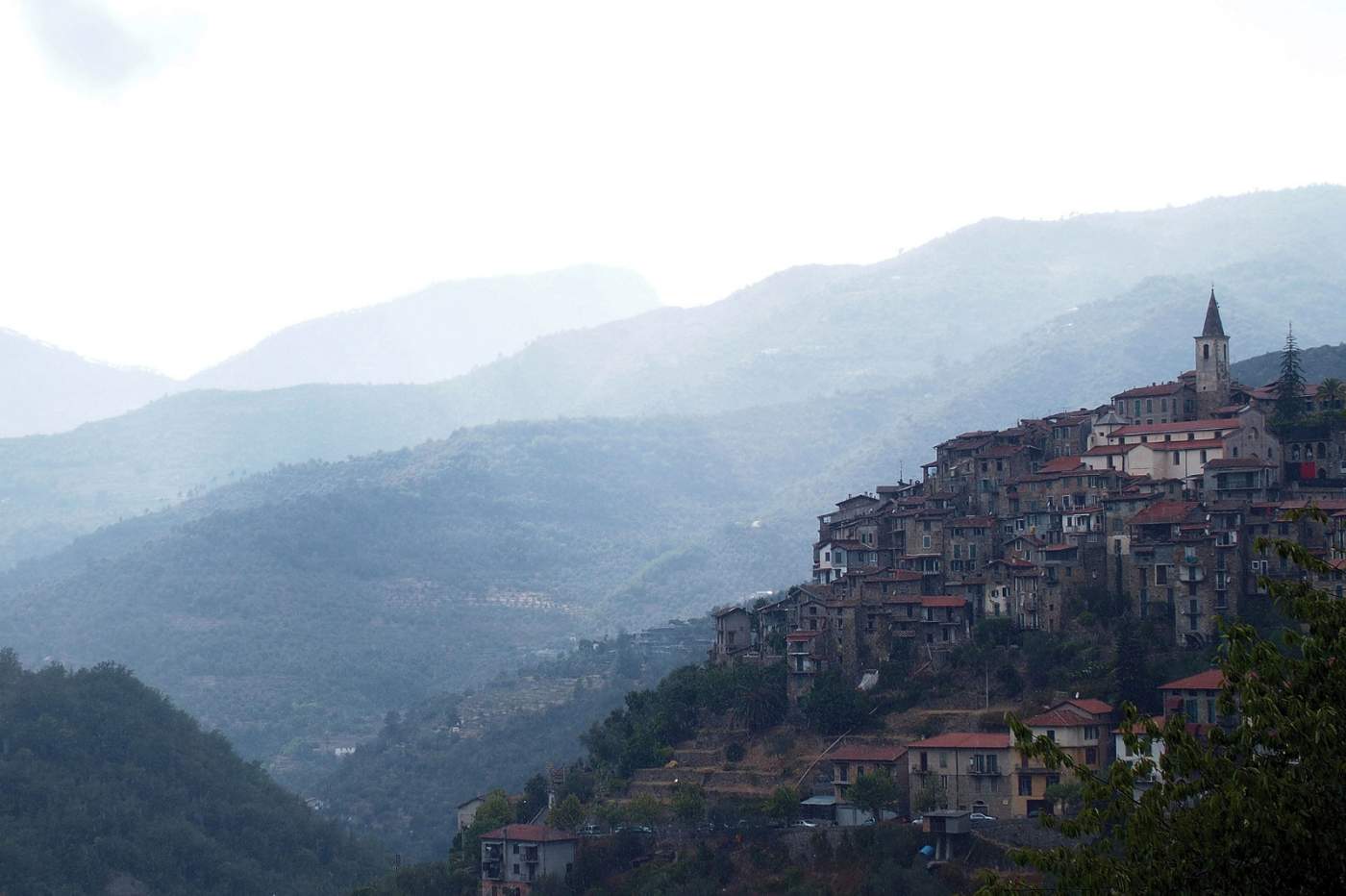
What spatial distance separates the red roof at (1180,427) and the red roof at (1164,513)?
4.61 metres

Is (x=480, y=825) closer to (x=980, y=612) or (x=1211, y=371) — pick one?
(x=980, y=612)

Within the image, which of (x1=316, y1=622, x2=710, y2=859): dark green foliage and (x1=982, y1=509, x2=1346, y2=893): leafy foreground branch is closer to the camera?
(x1=982, y1=509, x2=1346, y2=893): leafy foreground branch

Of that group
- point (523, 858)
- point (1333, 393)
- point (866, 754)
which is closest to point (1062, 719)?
point (866, 754)

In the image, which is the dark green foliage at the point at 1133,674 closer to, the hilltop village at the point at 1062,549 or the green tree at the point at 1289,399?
the hilltop village at the point at 1062,549

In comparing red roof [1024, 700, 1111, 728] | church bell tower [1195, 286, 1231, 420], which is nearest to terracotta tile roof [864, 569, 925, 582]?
red roof [1024, 700, 1111, 728]

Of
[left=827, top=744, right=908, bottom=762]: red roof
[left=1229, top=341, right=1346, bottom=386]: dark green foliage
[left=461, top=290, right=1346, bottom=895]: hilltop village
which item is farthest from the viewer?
[left=1229, top=341, right=1346, bottom=386]: dark green foliage

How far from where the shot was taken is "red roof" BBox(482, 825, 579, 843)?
2763 inches

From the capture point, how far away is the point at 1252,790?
23.9 m

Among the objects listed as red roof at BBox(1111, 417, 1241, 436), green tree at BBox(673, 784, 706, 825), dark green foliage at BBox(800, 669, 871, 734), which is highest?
red roof at BBox(1111, 417, 1241, 436)

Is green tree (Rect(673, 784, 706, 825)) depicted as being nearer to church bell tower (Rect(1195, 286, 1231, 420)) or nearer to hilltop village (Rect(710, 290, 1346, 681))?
hilltop village (Rect(710, 290, 1346, 681))

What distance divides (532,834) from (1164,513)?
2305cm

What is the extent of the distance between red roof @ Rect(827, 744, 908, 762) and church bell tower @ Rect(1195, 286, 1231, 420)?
1731cm

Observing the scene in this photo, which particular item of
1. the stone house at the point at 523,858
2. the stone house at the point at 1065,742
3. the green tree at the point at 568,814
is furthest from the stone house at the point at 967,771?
the stone house at the point at 523,858

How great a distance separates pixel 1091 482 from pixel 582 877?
68.3ft
